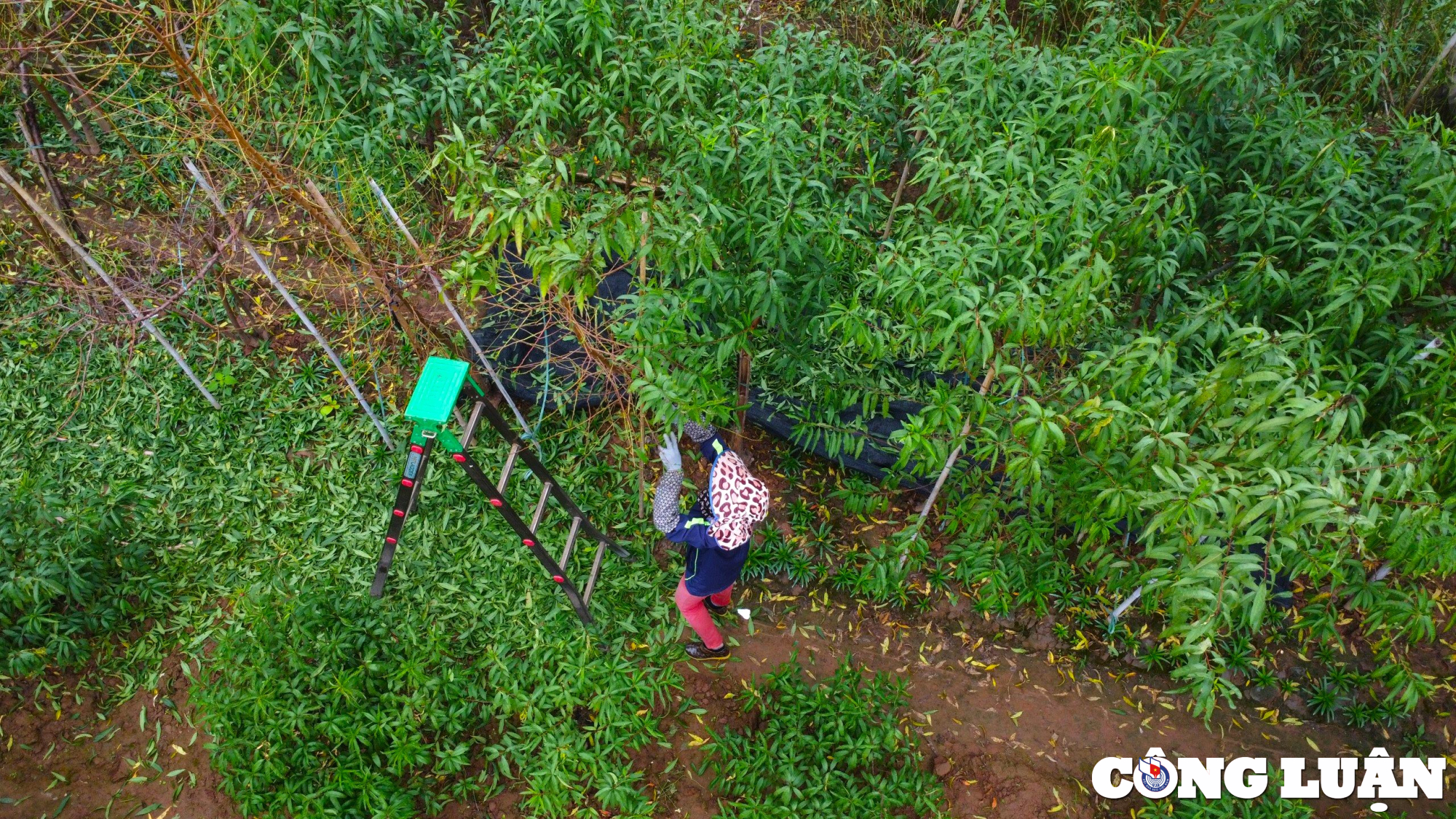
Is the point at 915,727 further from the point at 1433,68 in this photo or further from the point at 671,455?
the point at 1433,68

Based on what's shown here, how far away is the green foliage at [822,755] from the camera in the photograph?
3668 mm

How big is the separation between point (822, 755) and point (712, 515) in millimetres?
1242

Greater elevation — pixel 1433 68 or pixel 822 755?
pixel 1433 68

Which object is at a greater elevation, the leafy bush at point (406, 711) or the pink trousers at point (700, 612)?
the pink trousers at point (700, 612)

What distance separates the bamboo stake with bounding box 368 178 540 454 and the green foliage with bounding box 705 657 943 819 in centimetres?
192

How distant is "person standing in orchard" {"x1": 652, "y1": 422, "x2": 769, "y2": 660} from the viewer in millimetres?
3553

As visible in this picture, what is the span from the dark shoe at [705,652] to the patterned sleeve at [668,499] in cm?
87

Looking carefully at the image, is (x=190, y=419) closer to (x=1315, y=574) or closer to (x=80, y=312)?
(x=80, y=312)

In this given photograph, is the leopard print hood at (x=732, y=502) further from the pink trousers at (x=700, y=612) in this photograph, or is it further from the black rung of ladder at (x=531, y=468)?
the black rung of ladder at (x=531, y=468)

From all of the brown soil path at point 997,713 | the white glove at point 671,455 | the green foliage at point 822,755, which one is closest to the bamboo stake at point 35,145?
the white glove at point 671,455

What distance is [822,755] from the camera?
379cm

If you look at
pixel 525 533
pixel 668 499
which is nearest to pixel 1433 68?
pixel 668 499

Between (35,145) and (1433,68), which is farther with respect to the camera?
(1433,68)

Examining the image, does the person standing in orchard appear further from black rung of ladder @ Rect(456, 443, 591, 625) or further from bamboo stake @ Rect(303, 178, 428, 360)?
bamboo stake @ Rect(303, 178, 428, 360)
